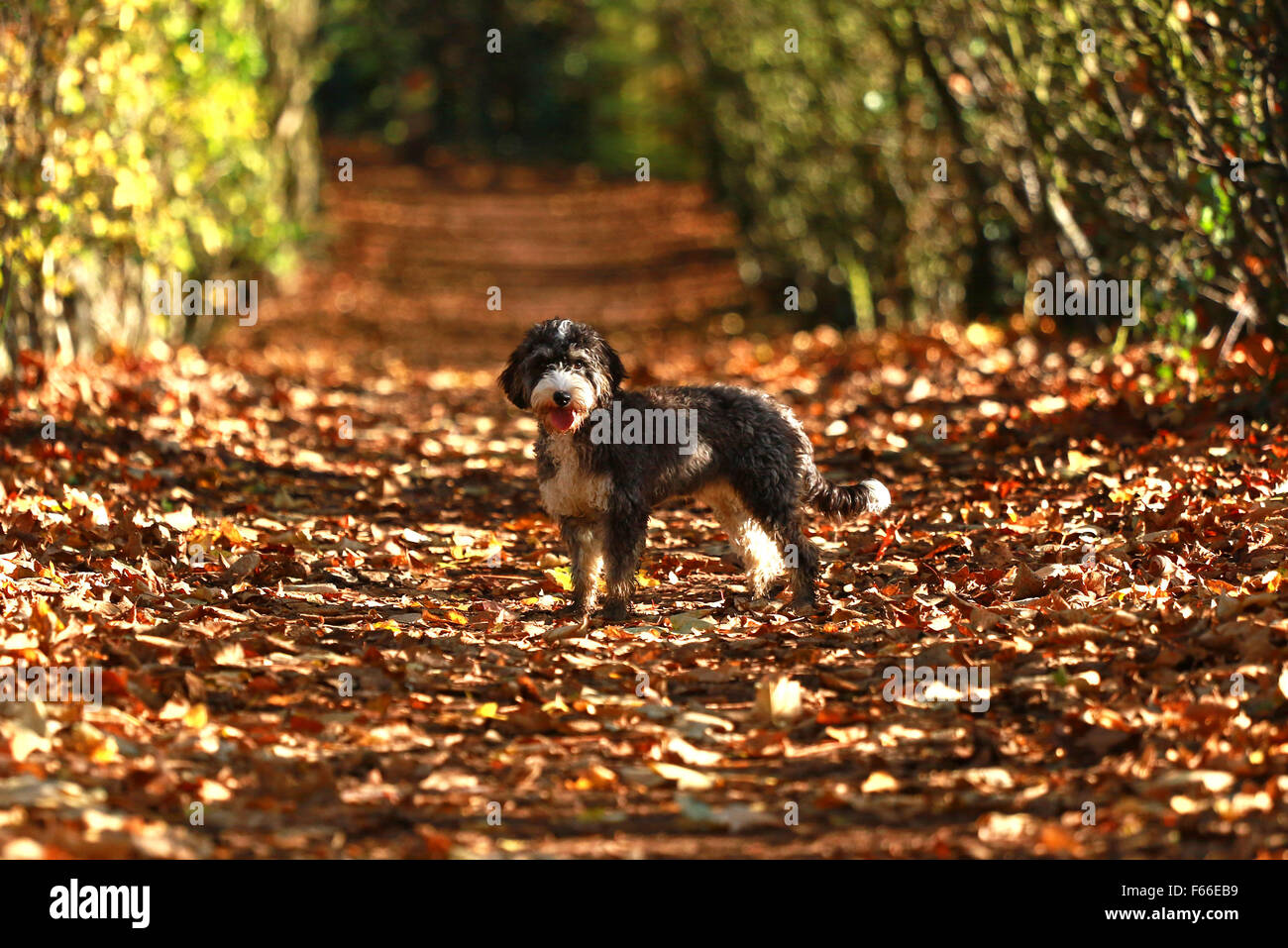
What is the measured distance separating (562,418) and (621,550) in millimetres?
744

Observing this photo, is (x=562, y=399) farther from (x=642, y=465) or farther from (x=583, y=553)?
(x=583, y=553)

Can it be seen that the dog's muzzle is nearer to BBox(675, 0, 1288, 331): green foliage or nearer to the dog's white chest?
the dog's white chest

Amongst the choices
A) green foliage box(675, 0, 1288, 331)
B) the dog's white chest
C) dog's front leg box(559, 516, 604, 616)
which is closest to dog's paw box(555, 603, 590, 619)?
dog's front leg box(559, 516, 604, 616)

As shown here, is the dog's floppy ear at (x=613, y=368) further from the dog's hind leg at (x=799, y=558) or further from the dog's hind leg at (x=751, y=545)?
the dog's hind leg at (x=799, y=558)

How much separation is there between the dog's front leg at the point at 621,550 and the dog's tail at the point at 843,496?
3.25ft

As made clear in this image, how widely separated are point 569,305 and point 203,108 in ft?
42.9

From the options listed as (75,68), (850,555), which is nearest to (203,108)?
(75,68)

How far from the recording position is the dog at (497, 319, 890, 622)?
6.89 m

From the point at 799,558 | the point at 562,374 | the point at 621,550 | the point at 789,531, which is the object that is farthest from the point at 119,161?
the point at 799,558

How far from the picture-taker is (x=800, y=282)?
2256 cm

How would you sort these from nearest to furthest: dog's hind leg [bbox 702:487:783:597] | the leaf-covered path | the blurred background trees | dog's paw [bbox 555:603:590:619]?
the leaf-covered path < dog's paw [bbox 555:603:590:619] < dog's hind leg [bbox 702:487:783:597] < the blurred background trees

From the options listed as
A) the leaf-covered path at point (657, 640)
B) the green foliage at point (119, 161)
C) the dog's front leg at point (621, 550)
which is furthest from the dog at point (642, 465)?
the green foliage at point (119, 161)

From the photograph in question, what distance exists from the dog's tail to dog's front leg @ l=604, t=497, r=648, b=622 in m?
0.99

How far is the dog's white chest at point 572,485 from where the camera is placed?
7012 mm
